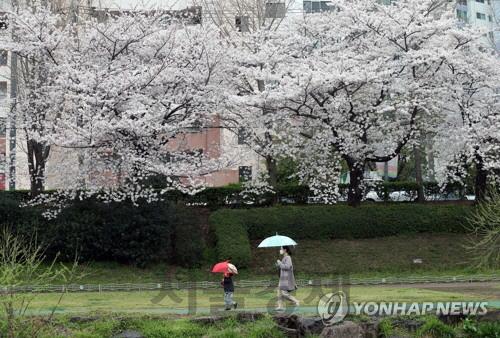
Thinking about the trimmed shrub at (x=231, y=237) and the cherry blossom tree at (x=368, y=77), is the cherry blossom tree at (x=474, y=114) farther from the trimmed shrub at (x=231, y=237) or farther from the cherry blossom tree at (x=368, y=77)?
the trimmed shrub at (x=231, y=237)

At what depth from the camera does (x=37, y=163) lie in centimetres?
2483

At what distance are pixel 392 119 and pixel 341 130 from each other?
2.46 meters

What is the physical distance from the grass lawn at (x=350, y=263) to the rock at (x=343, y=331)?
28.5 feet

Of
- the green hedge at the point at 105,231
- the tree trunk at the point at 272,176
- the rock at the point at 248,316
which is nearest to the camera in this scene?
the rock at the point at 248,316

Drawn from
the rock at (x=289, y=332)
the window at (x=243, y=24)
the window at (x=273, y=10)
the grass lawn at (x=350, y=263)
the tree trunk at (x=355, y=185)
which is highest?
the window at (x=273, y=10)

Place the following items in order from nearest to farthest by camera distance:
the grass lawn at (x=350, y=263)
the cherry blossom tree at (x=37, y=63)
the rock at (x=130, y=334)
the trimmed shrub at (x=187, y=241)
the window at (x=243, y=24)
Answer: the rock at (x=130, y=334), the grass lawn at (x=350, y=263), the cherry blossom tree at (x=37, y=63), the trimmed shrub at (x=187, y=241), the window at (x=243, y=24)

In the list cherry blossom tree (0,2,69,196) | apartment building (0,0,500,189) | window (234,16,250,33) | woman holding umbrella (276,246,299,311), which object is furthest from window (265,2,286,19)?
woman holding umbrella (276,246,299,311)

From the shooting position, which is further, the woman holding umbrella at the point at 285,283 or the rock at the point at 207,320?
the woman holding umbrella at the point at 285,283

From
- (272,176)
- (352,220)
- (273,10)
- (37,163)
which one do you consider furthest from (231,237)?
(273,10)

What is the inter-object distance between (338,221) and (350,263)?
2.38 m

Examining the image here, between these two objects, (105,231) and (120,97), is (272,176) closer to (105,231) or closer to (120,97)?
(105,231)

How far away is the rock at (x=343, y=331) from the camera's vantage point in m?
13.3

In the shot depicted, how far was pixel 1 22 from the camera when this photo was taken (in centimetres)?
2455

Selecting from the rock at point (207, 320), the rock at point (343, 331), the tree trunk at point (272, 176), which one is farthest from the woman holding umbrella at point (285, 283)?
the tree trunk at point (272, 176)
